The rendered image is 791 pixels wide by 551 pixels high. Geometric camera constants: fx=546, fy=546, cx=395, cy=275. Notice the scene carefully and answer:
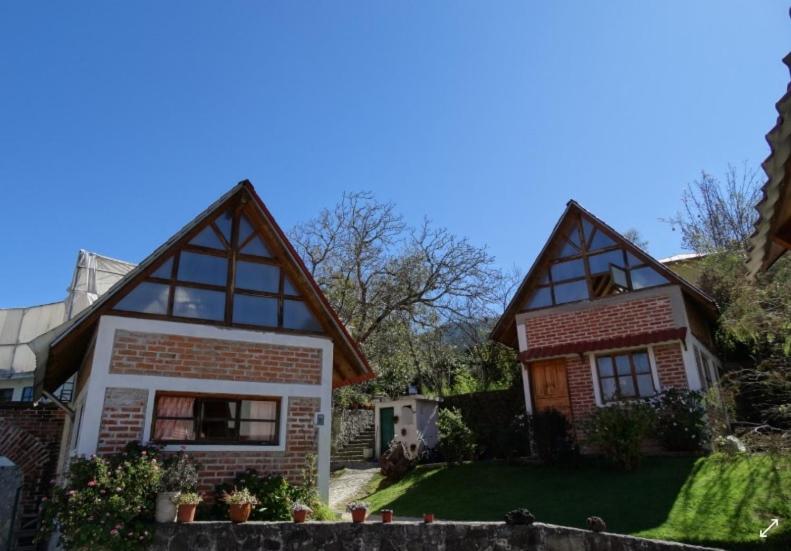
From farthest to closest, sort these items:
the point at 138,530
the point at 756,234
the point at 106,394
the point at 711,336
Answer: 1. the point at 711,336
2. the point at 106,394
3. the point at 138,530
4. the point at 756,234

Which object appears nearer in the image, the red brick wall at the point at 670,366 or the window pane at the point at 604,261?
the red brick wall at the point at 670,366

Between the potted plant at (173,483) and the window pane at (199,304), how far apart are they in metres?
2.36

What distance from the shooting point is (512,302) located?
51.8ft

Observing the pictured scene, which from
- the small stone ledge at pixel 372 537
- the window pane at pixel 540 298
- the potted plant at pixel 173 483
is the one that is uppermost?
the window pane at pixel 540 298

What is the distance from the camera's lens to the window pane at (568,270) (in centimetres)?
1521

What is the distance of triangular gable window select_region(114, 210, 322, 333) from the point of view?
945 centimetres

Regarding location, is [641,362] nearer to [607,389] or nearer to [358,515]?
[607,389]

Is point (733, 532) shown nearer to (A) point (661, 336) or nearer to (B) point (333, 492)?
(A) point (661, 336)

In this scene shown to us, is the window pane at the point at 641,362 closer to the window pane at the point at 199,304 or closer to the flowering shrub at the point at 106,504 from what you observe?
the window pane at the point at 199,304

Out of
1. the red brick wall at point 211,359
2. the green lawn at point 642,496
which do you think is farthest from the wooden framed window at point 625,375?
the red brick wall at point 211,359

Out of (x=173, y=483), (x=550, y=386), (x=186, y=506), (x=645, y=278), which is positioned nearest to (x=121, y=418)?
(x=173, y=483)

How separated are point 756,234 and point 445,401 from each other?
15.3 m

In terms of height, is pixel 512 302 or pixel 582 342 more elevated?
pixel 512 302

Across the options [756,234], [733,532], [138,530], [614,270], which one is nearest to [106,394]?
[138,530]
